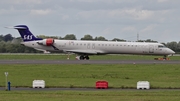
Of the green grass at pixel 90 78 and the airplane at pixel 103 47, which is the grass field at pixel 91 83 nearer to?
the green grass at pixel 90 78

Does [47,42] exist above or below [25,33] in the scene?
below

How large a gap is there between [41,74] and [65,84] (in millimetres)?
7405

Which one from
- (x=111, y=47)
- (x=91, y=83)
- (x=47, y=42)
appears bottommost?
(x=91, y=83)

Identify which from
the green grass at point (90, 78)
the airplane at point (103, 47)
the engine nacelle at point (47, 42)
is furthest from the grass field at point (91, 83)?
the airplane at point (103, 47)

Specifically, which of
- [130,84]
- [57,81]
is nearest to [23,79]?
[57,81]

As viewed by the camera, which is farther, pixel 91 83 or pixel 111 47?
pixel 111 47

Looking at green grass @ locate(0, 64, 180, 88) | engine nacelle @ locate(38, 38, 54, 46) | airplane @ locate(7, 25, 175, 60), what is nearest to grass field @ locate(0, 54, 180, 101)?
green grass @ locate(0, 64, 180, 88)
